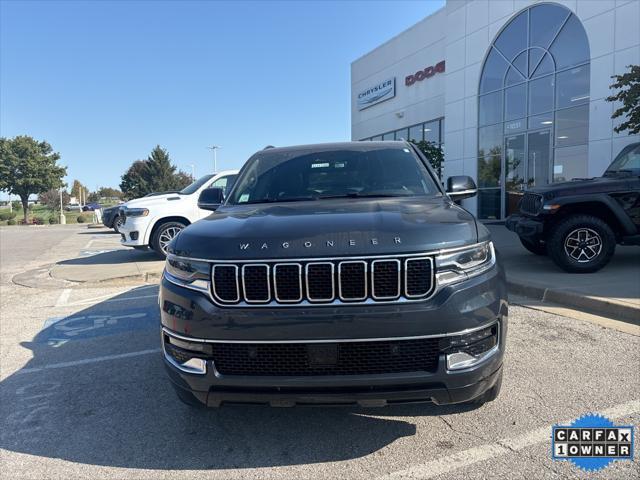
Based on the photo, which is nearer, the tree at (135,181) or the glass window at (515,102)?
the glass window at (515,102)

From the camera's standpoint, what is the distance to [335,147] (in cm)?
433

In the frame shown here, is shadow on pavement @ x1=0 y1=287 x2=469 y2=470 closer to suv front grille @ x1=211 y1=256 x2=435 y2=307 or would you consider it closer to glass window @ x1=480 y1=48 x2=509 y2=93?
suv front grille @ x1=211 y1=256 x2=435 y2=307

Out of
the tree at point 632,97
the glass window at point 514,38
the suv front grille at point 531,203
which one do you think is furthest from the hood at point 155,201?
the glass window at point 514,38

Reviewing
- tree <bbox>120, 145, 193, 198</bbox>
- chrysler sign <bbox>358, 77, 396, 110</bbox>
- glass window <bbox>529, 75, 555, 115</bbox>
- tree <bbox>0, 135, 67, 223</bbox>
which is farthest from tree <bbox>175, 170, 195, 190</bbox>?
glass window <bbox>529, 75, 555, 115</bbox>

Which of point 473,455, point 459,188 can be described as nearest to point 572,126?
point 459,188

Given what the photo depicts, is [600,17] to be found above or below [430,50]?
below

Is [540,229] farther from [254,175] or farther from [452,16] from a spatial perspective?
[452,16]

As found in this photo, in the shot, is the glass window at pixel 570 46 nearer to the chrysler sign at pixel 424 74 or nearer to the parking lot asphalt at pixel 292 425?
the chrysler sign at pixel 424 74

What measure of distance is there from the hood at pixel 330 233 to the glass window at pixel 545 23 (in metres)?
14.2

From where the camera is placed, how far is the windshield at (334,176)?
12.2 feet

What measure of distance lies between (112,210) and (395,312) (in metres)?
19.1

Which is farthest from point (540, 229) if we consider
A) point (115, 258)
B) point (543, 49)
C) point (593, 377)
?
point (543, 49)

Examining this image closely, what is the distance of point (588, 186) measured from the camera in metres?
6.84

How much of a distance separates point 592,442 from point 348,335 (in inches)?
63.1
